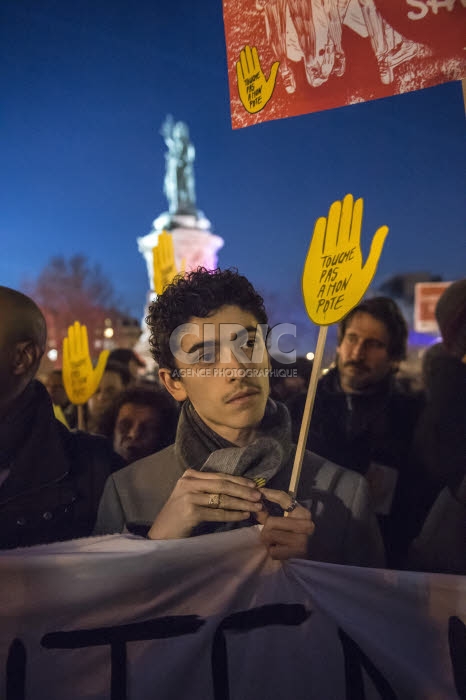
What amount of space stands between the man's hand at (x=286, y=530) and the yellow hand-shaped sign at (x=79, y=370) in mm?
2259

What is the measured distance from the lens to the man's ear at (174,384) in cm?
176

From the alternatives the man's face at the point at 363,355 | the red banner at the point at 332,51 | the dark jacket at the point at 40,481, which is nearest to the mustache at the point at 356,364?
the man's face at the point at 363,355

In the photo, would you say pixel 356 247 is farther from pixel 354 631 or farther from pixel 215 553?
pixel 354 631

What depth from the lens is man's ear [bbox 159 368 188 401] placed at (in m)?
1.76

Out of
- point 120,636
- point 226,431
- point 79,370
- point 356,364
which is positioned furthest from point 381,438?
point 79,370

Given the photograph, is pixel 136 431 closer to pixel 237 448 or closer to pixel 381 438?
pixel 381 438

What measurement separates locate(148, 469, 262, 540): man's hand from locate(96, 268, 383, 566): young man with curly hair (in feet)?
0.05

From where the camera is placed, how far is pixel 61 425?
199 cm

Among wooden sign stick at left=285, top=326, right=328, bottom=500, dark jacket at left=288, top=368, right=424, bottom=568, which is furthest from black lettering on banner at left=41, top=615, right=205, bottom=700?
dark jacket at left=288, top=368, right=424, bottom=568

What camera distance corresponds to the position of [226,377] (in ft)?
5.33

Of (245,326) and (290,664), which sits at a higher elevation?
(245,326)

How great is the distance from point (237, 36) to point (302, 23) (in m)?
0.24

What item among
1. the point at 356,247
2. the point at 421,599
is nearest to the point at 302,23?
the point at 356,247

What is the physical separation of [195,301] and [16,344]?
0.60 m
